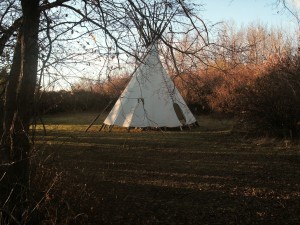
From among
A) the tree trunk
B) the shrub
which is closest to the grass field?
the tree trunk

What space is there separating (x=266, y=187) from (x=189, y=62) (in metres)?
2.72

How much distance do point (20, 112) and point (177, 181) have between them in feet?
11.6

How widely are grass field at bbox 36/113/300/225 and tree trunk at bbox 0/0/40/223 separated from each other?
268 mm

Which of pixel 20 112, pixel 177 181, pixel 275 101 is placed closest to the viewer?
pixel 20 112

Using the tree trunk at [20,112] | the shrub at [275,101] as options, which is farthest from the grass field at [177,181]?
the shrub at [275,101]

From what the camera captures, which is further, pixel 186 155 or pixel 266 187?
pixel 186 155

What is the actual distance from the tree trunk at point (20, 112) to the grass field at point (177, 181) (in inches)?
10.6

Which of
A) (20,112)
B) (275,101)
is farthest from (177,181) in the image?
(275,101)

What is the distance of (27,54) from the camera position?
4.36m

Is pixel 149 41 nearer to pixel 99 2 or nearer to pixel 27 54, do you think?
pixel 99 2

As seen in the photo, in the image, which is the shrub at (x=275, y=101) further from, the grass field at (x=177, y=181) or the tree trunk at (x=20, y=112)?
the tree trunk at (x=20, y=112)

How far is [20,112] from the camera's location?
437 centimetres

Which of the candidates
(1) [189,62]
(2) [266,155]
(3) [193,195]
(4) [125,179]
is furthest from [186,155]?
(1) [189,62]

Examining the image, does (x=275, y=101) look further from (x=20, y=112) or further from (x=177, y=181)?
(x=20, y=112)
